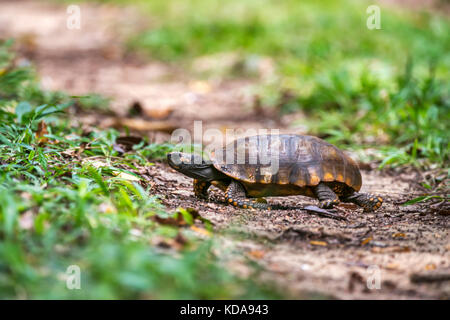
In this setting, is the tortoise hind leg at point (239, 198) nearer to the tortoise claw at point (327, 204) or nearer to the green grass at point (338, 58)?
the tortoise claw at point (327, 204)

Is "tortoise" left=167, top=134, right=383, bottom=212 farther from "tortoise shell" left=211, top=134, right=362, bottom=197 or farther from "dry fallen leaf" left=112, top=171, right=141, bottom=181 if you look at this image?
"dry fallen leaf" left=112, top=171, right=141, bottom=181

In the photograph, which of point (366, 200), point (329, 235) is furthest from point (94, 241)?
point (366, 200)

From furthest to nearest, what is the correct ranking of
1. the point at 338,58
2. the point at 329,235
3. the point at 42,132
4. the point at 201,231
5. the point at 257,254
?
the point at 338,58
the point at 42,132
the point at 329,235
the point at 201,231
the point at 257,254

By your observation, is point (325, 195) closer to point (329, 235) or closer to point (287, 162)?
point (287, 162)

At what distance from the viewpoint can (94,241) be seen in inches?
80.1

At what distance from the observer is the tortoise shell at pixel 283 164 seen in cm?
344

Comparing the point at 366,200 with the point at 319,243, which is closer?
the point at 319,243

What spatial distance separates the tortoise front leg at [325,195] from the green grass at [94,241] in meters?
1.12

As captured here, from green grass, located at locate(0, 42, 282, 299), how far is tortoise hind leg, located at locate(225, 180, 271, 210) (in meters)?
0.63

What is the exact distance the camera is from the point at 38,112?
A: 368 cm

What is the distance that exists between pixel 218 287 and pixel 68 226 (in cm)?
80

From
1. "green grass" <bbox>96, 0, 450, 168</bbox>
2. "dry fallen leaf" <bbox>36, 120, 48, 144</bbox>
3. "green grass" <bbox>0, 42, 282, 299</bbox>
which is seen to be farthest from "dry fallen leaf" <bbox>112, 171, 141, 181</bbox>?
"green grass" <bbox>96, 0, 450, 168</bbox>

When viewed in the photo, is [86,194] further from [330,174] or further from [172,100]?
[172,100]

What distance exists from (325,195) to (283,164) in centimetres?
40
